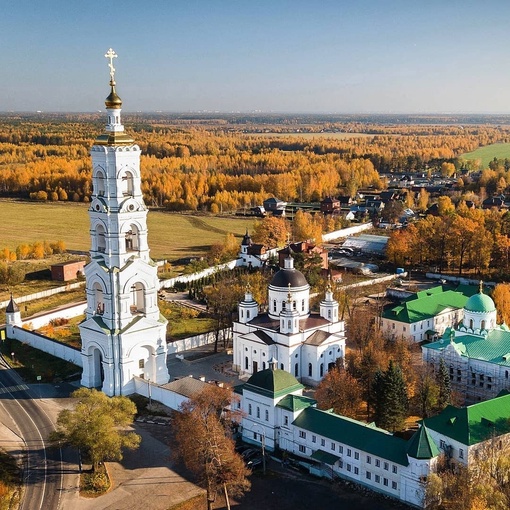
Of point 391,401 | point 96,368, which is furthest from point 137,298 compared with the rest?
point 391,401

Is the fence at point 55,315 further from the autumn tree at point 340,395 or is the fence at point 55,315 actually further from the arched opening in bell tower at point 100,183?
the autumn tree at point 340,395

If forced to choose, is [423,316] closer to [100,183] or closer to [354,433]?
[354,433]

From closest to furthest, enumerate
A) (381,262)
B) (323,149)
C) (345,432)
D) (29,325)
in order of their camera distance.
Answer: (345,432)
(29,325)
(381,262)
(323,149)

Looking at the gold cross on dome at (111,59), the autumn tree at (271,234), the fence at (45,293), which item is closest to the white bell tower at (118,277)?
the gold cross on dome at (111,59)

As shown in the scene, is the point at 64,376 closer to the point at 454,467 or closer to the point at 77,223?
the point at 454,467

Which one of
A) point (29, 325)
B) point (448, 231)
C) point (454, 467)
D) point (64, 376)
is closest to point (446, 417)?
point (454, 467)

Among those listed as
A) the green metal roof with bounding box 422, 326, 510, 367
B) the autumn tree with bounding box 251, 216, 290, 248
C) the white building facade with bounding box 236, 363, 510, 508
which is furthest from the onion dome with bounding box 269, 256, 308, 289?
the autumn tree with bounding box 251, 216, 290, 248
